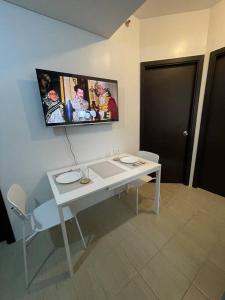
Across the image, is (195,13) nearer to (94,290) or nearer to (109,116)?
(109,116)

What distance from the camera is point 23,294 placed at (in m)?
1.10

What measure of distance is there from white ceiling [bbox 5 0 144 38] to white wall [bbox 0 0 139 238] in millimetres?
68

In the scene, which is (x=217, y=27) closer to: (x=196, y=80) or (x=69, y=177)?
(x=196, y=80)

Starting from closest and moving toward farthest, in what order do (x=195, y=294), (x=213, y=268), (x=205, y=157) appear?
(x=195, y=294)
(x=213, y=268)
(x=205, y=157)

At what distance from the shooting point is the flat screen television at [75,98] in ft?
4.61

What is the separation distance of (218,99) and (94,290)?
103 inches

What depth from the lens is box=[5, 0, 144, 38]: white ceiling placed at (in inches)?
48.3

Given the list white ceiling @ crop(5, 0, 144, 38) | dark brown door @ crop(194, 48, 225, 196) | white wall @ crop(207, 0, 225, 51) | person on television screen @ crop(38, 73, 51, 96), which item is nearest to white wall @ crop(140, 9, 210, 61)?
Answer: white wall @ crop(207, 0, 225, 51)

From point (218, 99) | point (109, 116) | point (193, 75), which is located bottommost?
point (109, 116)

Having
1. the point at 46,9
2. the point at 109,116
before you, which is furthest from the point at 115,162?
the point at 46,9

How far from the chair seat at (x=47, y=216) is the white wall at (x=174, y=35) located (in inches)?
95.4

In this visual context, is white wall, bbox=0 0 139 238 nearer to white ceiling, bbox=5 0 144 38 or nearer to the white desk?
white ceiling, bbox=5 0 144 38

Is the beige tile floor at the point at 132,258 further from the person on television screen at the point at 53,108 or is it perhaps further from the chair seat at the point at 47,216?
the person on television screen at the point at 53,108

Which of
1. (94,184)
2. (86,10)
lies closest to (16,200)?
(94,184)
